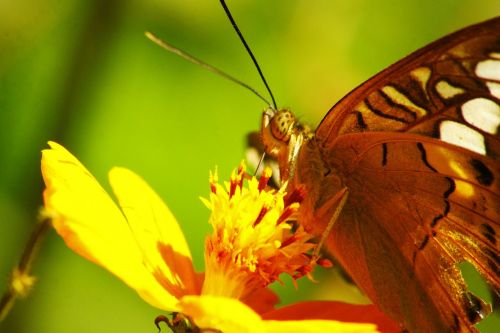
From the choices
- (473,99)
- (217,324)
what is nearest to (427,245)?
(473,99)

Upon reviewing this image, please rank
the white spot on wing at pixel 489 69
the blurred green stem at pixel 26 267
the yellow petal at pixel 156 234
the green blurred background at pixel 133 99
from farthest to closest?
the green blurred background at pixel 133 99
the yellow petal at pixel 156 234
the white spot on wing at pixel 489 69
the blurred green stem at pixel 26 267

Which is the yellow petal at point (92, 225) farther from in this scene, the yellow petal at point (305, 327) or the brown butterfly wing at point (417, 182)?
the brown butterfly wing at point (417, 182)

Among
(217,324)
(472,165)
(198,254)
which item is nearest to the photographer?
(217,324)

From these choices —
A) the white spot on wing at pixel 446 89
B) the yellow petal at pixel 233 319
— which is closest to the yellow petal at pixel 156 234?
the yellow petal at pixel 233 319

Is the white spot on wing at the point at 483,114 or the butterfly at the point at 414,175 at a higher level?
the white spot on wing at the point at 483,114

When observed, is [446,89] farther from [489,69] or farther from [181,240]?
[181,240]

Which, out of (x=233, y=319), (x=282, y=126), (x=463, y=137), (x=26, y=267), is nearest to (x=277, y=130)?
(x=282, y=126)

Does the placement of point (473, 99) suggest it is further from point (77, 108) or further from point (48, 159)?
point (77, 108)
